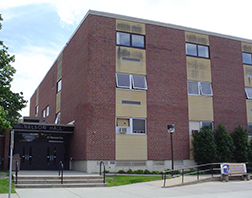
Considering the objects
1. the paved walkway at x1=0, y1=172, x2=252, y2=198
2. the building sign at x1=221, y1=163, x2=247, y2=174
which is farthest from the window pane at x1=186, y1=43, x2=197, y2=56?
the paved walkway at x1=0, y1=172, x2=252, y2=198

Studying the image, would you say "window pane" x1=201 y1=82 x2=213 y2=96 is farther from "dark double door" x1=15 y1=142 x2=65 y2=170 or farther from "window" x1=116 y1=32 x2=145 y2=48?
"dark double door" x1=15 y1=142 x2=65 y2=170

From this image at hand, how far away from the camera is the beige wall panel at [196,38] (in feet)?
81.9

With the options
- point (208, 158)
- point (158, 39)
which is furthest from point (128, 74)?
point (208, 158)

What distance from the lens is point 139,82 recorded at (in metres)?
22.6

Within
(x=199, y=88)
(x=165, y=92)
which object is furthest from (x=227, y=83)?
(x=165, y=92)

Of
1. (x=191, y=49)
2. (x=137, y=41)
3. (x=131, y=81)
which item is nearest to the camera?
(x=131, y=81)

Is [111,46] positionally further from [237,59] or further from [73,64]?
[237,59]

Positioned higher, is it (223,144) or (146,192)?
(223,144)

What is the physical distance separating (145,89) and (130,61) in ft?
7.68

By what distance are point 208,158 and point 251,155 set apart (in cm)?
410

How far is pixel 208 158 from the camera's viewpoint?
21.6m

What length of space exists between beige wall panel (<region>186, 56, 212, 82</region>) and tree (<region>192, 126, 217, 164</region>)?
167 inches

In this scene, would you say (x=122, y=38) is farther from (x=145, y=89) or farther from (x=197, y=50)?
(x=197, y=50)

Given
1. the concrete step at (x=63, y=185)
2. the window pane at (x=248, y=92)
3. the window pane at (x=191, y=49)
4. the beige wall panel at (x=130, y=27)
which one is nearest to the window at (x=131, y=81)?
the beige wall panel at (x=130, y=27)
